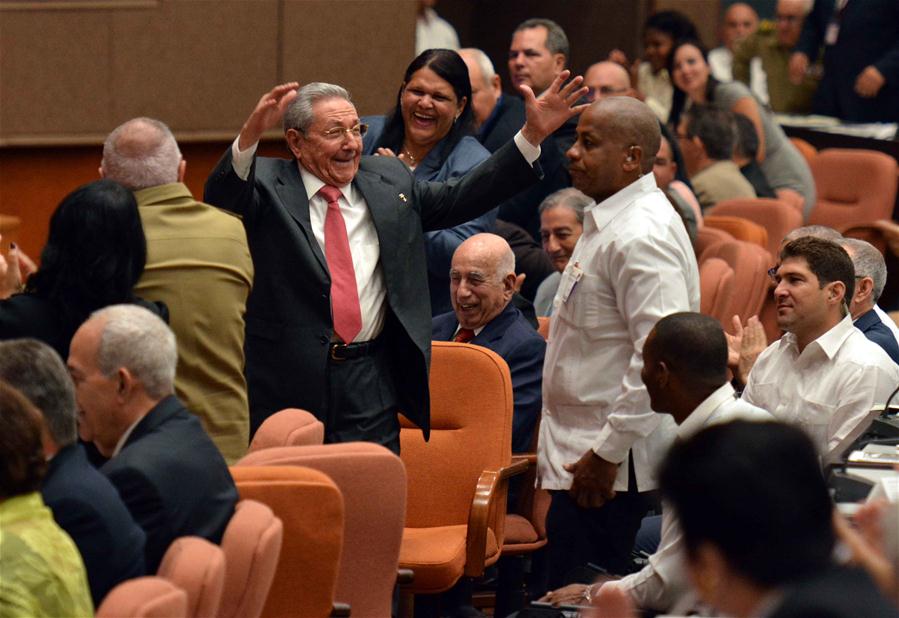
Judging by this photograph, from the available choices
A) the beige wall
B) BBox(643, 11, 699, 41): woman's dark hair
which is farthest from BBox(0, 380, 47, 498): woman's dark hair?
BBox(643, 11, 699, 41): woman's dark hair

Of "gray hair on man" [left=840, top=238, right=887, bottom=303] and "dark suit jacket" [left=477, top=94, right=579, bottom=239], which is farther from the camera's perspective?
"dark suit jacket" [left=477, top=94, right=579, bottom=239]

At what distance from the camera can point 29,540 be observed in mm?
2189

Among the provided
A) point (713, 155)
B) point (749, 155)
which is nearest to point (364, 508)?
point (713, 155)

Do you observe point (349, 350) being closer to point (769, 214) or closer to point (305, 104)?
point (305, 104)

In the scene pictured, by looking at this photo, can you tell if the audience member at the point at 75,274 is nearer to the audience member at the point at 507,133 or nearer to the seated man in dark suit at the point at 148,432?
the seated man in dark suit at the point at 148,432

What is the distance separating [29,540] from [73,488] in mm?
A: 173

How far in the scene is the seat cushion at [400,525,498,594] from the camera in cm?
382

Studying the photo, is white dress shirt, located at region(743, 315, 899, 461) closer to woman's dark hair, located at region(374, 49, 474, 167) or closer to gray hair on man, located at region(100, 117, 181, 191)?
woman's dark hair, located at region(374, 49, 474, 167)

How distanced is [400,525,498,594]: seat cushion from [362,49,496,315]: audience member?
912 mm

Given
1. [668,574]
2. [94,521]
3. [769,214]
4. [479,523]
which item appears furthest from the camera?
[769,214]

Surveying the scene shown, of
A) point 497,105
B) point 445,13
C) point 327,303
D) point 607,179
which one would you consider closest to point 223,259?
point 327,303

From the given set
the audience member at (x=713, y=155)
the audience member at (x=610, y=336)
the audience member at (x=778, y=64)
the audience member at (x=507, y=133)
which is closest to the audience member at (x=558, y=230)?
the audience member at (x=507, y=133)

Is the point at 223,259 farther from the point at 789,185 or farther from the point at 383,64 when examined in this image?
the point at 383,64

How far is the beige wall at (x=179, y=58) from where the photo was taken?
23.8 feet
